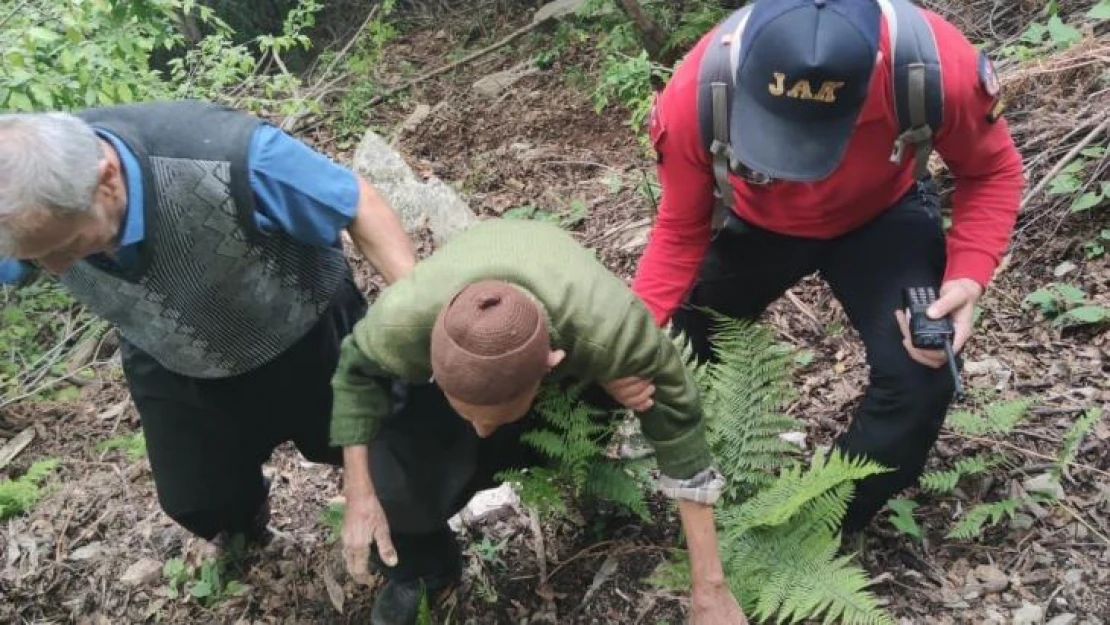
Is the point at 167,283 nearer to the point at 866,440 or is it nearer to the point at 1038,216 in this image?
the point at 866,440

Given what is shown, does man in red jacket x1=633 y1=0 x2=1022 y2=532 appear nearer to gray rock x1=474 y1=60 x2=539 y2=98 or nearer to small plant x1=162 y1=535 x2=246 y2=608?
small plant x1=162 y1=535 x2=246 y2=608

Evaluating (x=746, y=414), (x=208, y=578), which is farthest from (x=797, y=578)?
(x=208, y=578)

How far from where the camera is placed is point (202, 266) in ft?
9.56

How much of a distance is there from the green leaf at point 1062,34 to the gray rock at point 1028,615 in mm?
3611

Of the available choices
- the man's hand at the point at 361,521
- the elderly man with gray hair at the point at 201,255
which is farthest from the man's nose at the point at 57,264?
the man's hand at the point at 361,521

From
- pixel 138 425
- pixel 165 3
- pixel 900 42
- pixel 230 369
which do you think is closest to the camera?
pixel 900 42

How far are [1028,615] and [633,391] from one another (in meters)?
1.61

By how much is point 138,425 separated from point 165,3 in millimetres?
3001

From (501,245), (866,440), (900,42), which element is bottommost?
(866,440)

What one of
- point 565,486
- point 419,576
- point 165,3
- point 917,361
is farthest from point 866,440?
point 165,3

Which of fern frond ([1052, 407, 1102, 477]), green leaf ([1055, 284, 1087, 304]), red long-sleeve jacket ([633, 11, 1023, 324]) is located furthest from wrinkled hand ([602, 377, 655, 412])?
green leaf ([1055, 284, 1087, 304])

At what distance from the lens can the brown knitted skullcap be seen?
215cm

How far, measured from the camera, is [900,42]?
2.70 meters

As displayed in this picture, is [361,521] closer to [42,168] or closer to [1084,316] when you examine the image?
[42,168]
